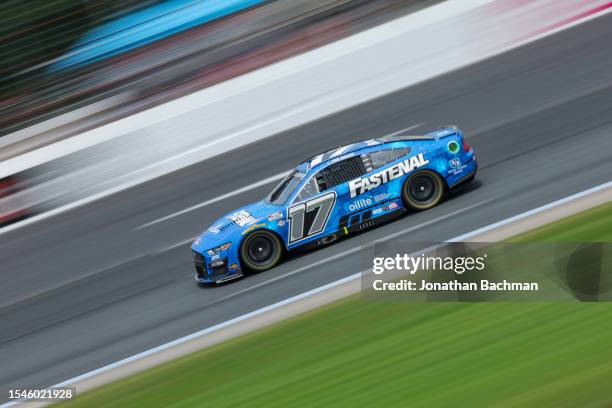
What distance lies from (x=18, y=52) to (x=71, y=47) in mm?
1246

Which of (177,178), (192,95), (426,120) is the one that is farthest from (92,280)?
(426,120)

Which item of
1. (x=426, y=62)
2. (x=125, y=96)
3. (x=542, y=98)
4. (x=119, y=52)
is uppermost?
(x=119, y=52)

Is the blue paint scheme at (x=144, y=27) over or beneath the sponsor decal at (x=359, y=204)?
over

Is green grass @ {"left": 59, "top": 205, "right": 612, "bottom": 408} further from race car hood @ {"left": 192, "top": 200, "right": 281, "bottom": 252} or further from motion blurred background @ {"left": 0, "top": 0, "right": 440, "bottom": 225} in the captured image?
motion blurred background @ {"left": 0, "top": 0, "right": 440, "bottom": 225}

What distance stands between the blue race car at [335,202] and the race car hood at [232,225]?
0.01 meters

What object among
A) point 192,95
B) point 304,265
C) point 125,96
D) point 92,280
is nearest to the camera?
point 304,265

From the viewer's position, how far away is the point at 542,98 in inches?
564

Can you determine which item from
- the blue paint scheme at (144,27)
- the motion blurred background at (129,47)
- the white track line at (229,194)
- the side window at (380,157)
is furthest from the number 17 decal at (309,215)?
the blue paint scheme at (144,27)

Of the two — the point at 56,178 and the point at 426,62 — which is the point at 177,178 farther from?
the point at 426,62

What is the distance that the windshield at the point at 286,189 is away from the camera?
1132 centimetres

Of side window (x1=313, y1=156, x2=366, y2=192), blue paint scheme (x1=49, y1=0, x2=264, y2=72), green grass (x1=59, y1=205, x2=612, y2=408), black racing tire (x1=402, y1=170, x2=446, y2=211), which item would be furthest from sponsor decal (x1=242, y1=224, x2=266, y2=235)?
blue paint scheme (x1=49, y1=0, x2=264, y2=72)

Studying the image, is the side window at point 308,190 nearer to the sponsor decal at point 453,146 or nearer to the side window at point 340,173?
the side window at point 340,173

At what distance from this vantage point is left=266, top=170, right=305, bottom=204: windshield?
1132 centimetres

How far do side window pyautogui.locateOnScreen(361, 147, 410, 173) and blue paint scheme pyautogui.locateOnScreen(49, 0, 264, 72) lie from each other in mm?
9407
